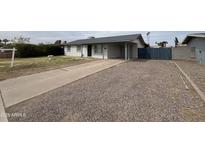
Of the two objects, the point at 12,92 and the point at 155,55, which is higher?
the point at 155,55

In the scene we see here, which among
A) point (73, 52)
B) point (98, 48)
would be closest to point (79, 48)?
point (73, 52)

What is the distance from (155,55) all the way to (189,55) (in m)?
4.24

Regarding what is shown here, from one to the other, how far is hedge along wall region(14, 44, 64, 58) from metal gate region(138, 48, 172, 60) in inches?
637

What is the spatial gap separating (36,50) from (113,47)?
13647mm

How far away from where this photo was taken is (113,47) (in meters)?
25.5

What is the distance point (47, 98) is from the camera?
20.4 ft

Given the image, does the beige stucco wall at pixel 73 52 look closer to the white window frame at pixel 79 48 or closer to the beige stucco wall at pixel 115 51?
the white window frame at pixel 79 48

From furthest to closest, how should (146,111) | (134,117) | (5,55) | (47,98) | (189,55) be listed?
(5,55) → (189,55) → (47,98) → (146,111) → (134,117)

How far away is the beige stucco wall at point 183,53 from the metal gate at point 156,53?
0.62m

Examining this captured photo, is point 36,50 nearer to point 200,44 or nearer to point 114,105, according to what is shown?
point 200,44

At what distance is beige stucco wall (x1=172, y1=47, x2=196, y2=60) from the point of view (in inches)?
925

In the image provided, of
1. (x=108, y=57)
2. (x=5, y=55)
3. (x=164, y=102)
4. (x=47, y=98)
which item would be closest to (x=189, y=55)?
(x=108, y=57)

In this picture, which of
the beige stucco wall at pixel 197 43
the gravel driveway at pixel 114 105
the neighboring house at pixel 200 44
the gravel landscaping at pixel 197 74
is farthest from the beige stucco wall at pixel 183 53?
the gravel driveway at pixel 114 105
